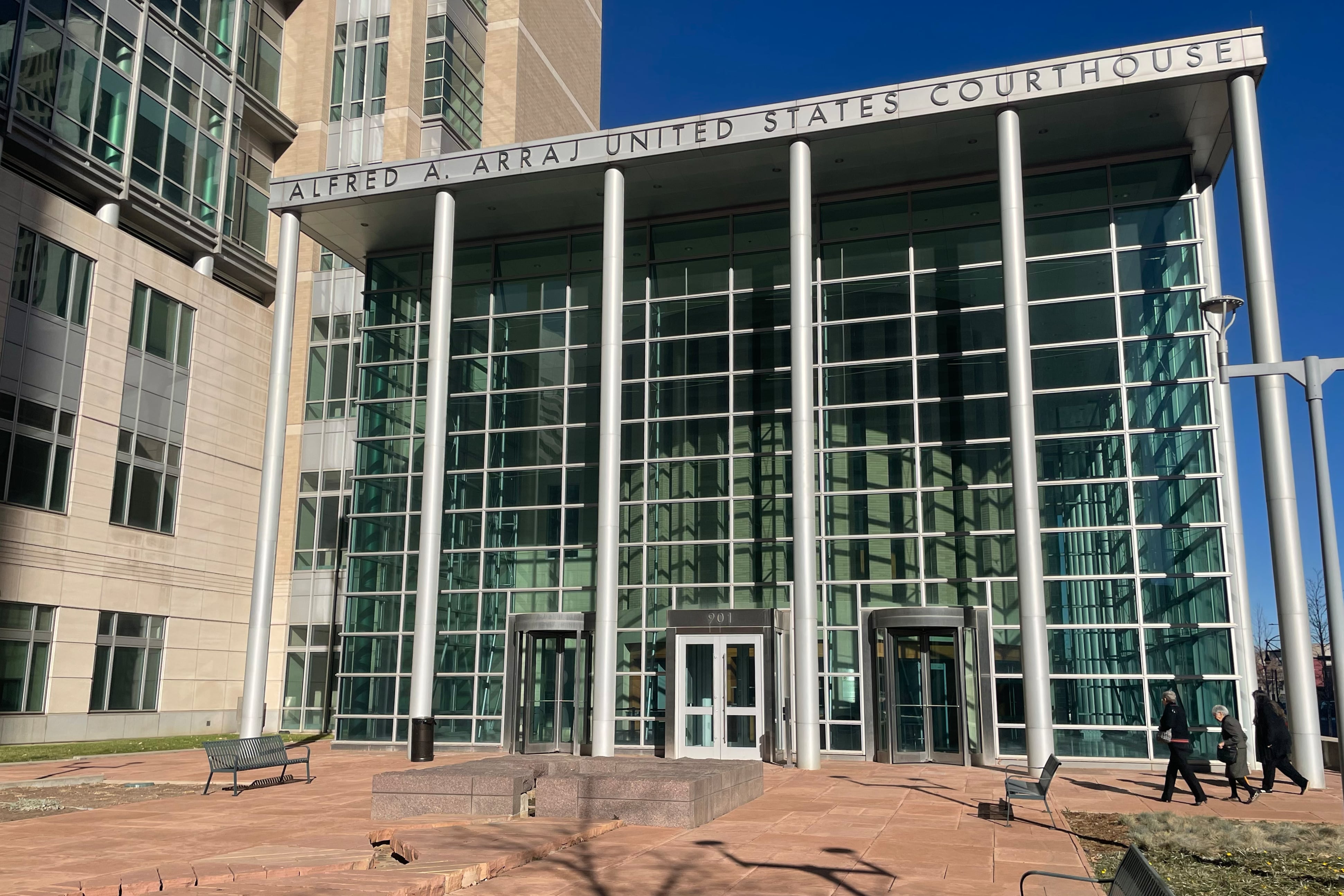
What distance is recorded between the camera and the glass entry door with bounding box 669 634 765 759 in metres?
25.4

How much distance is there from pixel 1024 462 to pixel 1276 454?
4.64m

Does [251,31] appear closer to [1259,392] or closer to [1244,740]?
[1259,392]

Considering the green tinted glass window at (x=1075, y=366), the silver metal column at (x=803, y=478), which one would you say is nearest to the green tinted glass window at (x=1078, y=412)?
the green tinted glass window at (x=1075, y=366)

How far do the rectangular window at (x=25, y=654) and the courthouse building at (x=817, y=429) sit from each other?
969 centimetres

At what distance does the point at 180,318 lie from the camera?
3900 centimetres

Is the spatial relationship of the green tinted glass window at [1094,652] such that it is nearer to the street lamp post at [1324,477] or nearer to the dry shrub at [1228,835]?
the dry shrub at [1228,835]

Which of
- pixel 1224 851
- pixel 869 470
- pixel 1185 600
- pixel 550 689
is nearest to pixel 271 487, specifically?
pixel 550 689

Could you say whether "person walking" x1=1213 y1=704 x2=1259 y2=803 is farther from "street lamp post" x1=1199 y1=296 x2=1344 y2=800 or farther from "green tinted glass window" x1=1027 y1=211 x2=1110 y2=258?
"green tinted glass window" x1=1027 y1=211 x2=1110 y2=258

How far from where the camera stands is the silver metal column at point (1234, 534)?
76.0 feet

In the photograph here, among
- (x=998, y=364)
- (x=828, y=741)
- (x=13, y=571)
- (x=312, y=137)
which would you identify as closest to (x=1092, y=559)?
(x=998, y=364)

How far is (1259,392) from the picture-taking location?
2175 cm

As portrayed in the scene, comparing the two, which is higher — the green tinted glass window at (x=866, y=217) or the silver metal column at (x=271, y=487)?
the green tinted glass window at (x=866, y=217)

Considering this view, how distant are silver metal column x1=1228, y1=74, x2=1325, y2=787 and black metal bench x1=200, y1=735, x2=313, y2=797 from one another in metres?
18.2

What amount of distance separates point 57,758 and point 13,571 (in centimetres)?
684
